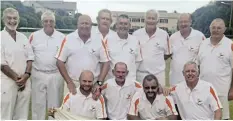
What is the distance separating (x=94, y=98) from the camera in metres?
4.94

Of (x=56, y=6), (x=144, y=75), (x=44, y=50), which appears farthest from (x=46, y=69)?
(x=144, y=75)

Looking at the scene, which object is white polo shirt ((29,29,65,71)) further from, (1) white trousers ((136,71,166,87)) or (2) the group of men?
(1) white trousers ((136,71,166,87))

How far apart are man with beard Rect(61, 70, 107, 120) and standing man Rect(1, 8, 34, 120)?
0.93 meters

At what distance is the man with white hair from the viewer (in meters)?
5.85

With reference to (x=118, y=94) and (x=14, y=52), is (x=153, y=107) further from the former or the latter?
(x=14, y=52)

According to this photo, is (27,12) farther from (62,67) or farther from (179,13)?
(179,13)

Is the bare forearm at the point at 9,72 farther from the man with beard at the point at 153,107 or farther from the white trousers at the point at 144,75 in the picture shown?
the white trousers at the point at 144,75

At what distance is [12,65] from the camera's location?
535 cm

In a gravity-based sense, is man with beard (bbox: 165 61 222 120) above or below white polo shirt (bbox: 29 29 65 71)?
below

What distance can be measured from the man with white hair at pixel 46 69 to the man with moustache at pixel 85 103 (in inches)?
40.9

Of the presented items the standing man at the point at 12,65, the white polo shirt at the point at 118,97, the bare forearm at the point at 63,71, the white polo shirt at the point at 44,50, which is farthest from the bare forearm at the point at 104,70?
the standing man at the point at 12,65

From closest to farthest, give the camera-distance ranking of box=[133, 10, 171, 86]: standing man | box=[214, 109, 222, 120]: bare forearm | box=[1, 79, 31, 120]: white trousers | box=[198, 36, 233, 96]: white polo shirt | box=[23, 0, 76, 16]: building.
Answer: box=[214, 109, 222, 120]: bare forearm, box=[1, 79, 31, 120]: white trousers, box=[198, 36, 233, 96]: white polo shirt, box=[133, 10, 171, 86]: standing man, box=[23, 0, 76, 16]: building

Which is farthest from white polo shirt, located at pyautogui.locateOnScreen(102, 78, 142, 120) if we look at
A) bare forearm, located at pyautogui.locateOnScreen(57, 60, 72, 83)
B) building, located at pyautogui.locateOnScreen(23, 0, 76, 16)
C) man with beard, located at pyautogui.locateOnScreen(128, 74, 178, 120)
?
building, located at pyautogui.locateOnScreen(23, 0, 76, 16)

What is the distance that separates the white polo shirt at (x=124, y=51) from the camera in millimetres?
5621
